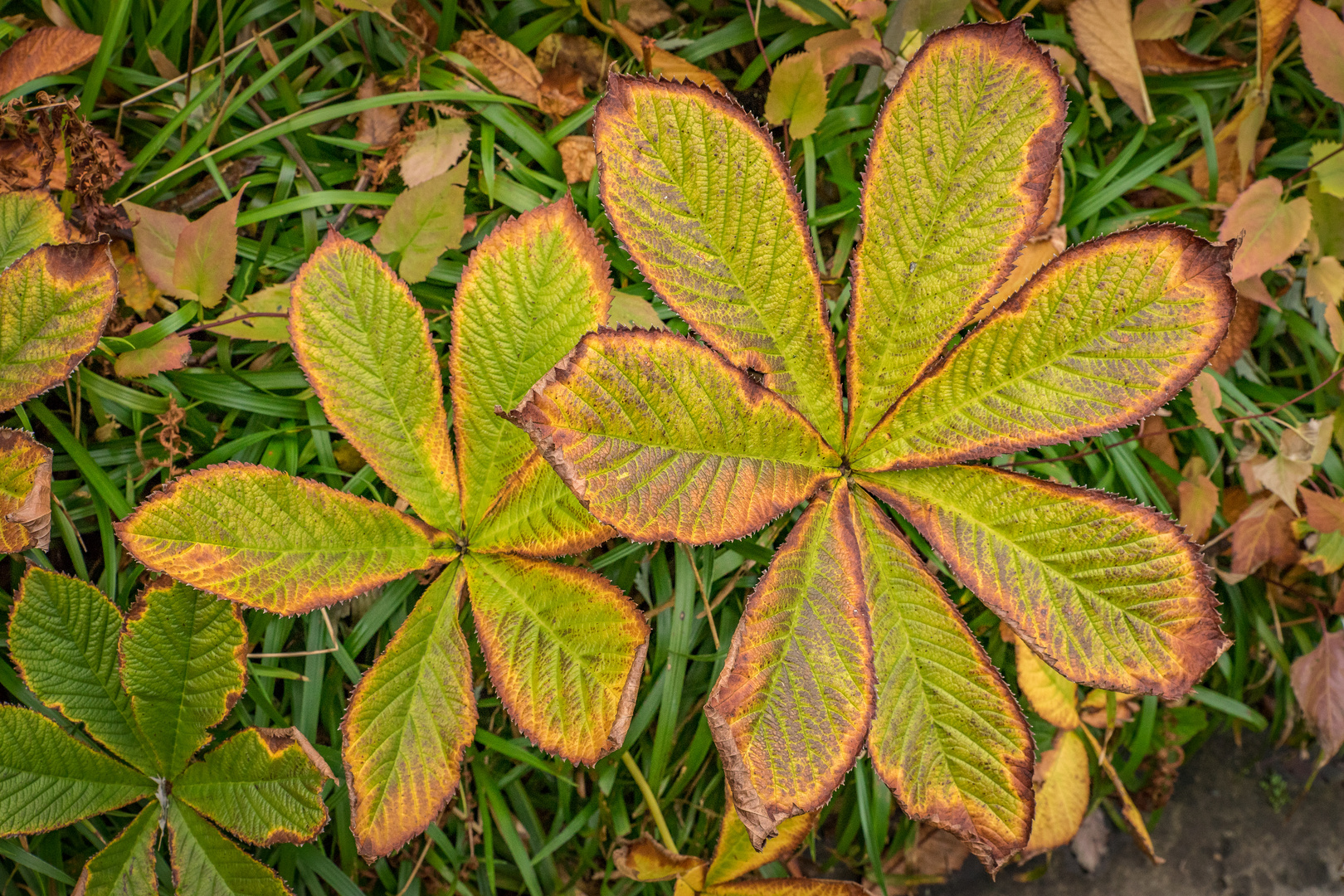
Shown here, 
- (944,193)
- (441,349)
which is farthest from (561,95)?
Result: (944,193)

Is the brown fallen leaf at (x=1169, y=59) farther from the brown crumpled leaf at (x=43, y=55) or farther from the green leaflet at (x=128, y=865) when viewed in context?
the green leaflet at (x=128, y=865)

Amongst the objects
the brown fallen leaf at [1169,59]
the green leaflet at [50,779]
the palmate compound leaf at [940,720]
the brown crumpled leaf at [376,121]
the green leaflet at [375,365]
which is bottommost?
the green leaflet at [50,779]

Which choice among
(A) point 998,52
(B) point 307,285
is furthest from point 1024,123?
(B) point 307,285

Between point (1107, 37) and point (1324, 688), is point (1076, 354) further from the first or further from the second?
point (1324, 688)

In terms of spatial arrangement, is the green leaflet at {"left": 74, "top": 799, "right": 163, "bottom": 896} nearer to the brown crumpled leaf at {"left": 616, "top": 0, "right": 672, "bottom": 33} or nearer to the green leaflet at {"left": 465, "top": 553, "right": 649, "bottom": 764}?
the green leaflet at {"left": 465, "top": 553, "right": 649, "bottom": 764}

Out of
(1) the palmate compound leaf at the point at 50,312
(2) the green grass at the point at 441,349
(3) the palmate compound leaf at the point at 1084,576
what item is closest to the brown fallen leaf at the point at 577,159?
(2) the green grass at the point at 441,349

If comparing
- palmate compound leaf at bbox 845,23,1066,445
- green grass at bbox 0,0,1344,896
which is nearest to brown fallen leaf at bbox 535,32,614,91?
green grass at bbox 0,0,1344,896
